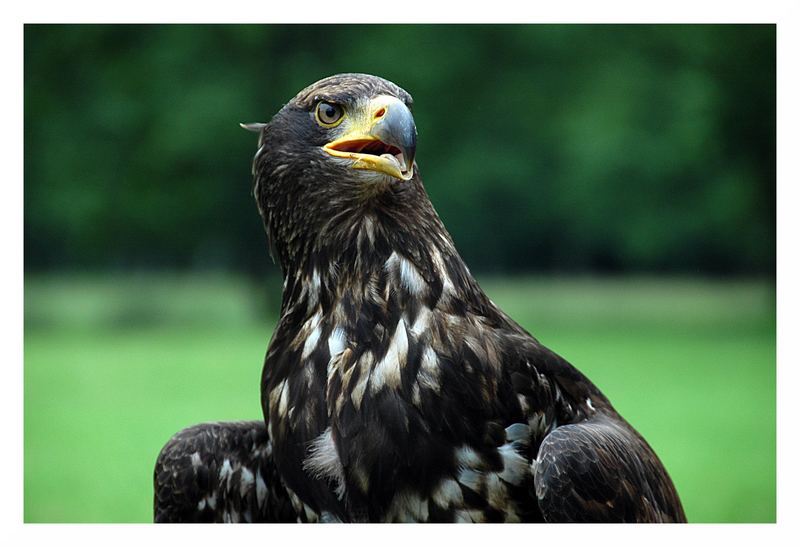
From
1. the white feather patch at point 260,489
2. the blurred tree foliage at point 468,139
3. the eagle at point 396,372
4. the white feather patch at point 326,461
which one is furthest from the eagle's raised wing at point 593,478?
the blurred tree foliage at point 468,139

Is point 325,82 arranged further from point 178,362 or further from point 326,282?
point 178,362

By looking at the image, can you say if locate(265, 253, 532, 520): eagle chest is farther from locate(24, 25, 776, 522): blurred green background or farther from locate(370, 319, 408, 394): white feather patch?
locate(24, 25, 776, 522): blurred green background

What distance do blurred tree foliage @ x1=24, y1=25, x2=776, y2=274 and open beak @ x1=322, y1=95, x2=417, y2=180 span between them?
2112mm

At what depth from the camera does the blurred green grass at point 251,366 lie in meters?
4.86

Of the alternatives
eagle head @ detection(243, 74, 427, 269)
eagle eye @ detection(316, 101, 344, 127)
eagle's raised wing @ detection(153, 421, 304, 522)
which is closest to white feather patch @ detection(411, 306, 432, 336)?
eagle head @ detection(243, 74, 427, 269)

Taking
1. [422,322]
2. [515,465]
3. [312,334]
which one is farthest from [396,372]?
[515,465]

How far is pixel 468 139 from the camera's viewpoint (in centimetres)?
855

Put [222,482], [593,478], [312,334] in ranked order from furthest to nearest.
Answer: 1. [222,482]
2. [312,334]
3. [593,478]

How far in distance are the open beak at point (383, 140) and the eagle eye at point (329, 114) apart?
1.9 inches

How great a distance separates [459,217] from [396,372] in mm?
7001

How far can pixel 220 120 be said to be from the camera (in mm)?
8547

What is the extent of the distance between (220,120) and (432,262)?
6325 mm

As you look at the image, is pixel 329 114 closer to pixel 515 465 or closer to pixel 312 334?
pixel 312 334
